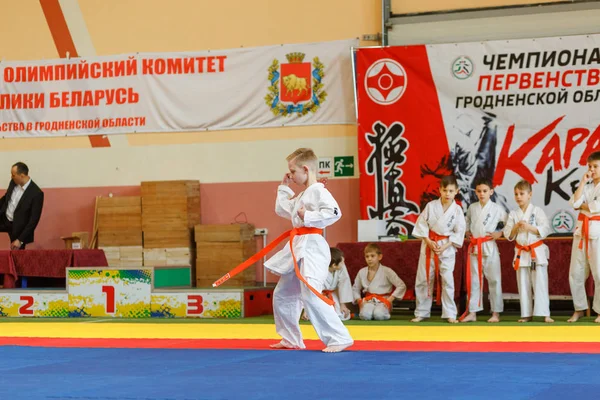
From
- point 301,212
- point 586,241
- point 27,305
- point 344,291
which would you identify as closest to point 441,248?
point 344,291

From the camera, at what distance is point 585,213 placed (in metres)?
8.25

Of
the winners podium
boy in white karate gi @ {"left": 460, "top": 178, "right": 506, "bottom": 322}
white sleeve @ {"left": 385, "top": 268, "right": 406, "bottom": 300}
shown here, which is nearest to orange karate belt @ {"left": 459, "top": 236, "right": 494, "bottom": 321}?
boy in white karate gi @ {"left": 460, "top": 178, "right": 506, "bottom": 322}

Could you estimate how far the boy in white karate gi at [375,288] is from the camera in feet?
29.0

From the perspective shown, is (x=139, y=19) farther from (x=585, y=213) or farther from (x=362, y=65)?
(x=585, y=213)

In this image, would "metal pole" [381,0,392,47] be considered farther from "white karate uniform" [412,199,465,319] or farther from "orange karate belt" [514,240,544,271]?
"orange karate belt" [514,240,544,271]

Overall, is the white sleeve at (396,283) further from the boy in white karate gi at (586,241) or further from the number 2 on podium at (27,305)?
the number 2 on podium at (27,305)

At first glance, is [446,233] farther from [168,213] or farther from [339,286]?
[168,213]

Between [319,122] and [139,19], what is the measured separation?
2.87 metres

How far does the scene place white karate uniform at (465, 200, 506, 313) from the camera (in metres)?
8.64

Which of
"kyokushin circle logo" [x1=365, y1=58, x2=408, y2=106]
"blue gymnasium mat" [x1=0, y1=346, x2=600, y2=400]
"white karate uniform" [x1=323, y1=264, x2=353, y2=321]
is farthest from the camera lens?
"kyokushin circle logo" [x1=365, y1=58, x2=408, y2=106]

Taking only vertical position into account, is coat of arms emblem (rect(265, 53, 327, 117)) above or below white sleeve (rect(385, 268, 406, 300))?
above

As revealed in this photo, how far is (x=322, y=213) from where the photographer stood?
5.67 m

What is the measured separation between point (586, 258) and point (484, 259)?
36.8 inches

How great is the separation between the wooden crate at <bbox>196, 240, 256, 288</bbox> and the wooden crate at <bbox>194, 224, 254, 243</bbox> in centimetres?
5
